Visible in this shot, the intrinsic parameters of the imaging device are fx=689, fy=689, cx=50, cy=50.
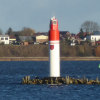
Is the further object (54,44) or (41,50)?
(41,50)

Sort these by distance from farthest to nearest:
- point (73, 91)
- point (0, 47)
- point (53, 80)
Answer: point (0, 47) → point (53, 80) → point (73, 91)

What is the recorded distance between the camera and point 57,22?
58594 millimetres

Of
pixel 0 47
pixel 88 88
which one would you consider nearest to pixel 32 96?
pixel 88 88

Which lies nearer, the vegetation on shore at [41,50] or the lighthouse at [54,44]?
the lighthouse at [54,44]

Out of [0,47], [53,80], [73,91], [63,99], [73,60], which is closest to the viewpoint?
[63,99]

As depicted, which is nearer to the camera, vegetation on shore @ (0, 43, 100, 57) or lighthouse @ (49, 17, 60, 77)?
lighthouse @ (49, 17, 60, 77)

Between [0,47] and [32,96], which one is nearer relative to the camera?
[32,96]

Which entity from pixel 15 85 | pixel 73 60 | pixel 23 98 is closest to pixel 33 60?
pixel 73 60

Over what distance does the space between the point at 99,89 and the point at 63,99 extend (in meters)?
7.44

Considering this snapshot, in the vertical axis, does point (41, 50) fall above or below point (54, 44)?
above

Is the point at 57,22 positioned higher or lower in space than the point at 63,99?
higher

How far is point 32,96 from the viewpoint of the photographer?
52250 mm

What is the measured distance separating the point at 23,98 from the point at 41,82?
9.97 meters

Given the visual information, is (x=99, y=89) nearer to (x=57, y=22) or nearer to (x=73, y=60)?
(x=57, y=22)
